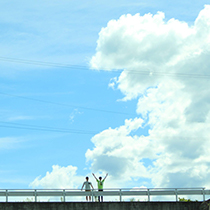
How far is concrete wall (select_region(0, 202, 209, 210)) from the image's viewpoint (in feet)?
119

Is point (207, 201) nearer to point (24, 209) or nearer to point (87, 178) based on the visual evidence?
point (87, 178)

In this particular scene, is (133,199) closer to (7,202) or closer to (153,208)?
(153,208)

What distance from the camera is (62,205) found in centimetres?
3697

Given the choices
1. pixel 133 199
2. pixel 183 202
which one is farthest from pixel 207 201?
pixel 133 199

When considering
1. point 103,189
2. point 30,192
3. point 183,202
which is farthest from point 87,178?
point 183,202

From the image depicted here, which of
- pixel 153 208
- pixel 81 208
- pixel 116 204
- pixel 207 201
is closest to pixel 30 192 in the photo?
pixel 81 208

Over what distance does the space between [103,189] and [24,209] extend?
545cm

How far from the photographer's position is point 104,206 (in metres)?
37.2

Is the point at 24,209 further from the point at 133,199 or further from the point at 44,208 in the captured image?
the point at 133,199

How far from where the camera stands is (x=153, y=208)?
37688 mm

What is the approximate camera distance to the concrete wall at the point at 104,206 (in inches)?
1432

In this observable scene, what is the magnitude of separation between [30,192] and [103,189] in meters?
4.92

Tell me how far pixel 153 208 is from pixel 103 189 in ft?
11.7

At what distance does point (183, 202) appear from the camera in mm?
38312
